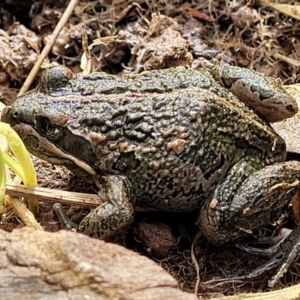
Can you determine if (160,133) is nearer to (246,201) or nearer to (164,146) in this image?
(164,146)

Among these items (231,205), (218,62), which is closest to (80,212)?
(231,205)

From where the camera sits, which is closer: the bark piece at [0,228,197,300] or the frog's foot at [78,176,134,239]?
the bark piece at [0,228,197,300]

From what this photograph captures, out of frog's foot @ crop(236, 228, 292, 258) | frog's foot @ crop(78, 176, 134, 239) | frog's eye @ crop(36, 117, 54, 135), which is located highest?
frog's eye @ crop(36, 117, 54, 135)

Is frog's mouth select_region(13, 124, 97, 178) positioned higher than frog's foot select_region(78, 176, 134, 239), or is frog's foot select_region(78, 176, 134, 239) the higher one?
frog's mouth select_region(13, 124, 97, 178)

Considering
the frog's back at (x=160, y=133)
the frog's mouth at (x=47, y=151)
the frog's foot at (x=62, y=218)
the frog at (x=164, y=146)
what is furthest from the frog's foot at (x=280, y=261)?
the frog's mouth at (x=47, y=151)

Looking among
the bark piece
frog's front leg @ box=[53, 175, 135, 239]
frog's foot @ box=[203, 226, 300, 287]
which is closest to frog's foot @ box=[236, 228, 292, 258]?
frog's foot @ box=[203, 226, 300, 287]

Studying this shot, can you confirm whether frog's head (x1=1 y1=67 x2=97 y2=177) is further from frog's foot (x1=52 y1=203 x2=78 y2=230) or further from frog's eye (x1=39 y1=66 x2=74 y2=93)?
frog's foot (x1=52 y1=203 x2=78 y2=230)

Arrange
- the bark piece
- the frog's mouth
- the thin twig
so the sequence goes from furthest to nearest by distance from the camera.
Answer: the thin twig, the frog's mouth, the bark piece

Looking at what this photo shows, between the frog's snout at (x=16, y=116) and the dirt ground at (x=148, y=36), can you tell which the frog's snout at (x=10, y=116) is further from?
the dirt ground at (x=148, y=36)

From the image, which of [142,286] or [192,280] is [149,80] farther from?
[142,286]
